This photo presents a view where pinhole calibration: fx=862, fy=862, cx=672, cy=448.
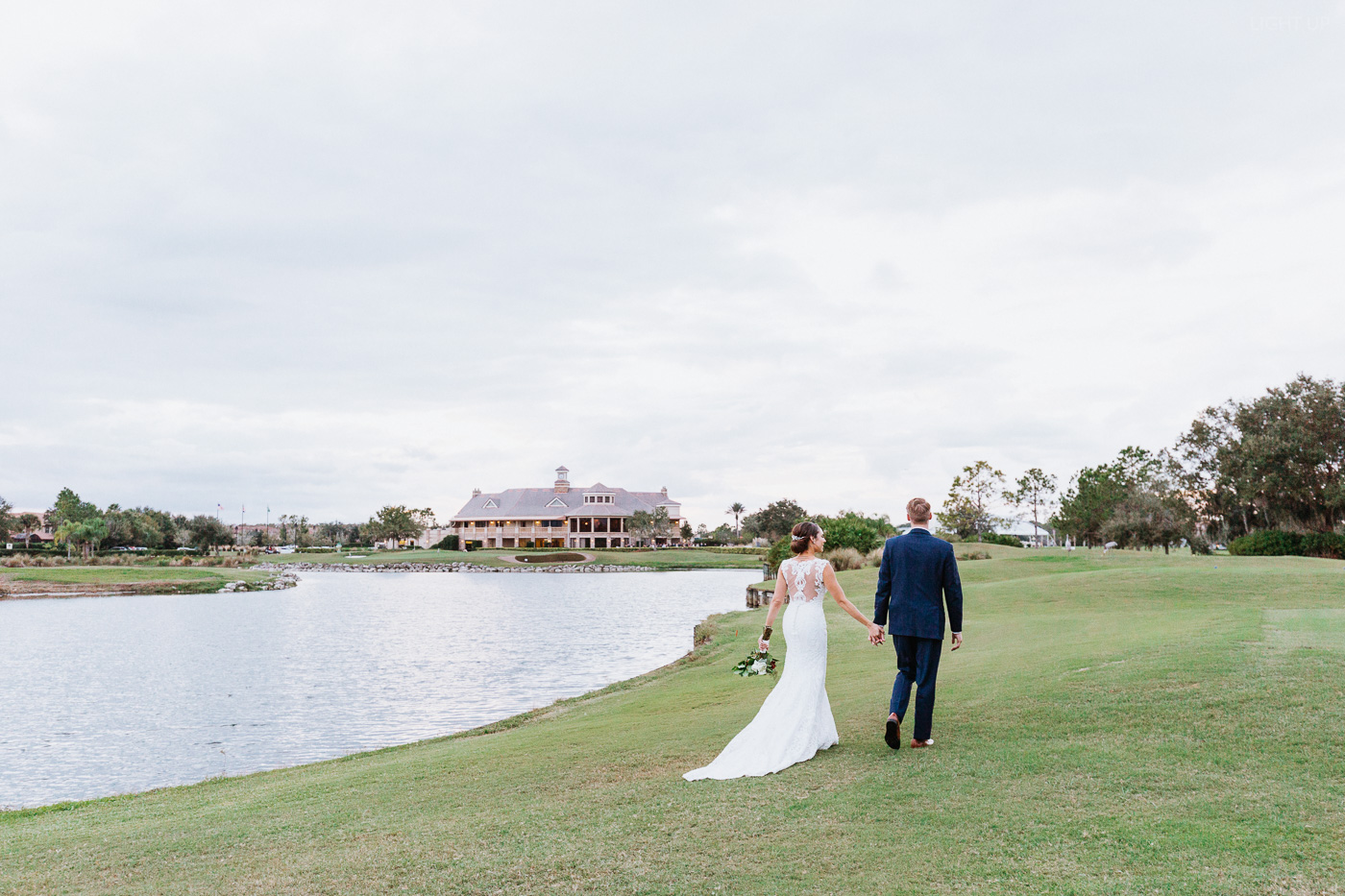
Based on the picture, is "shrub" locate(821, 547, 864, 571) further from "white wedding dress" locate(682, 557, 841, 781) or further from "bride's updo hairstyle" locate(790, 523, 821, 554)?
"bride's updo hairstyle" locate(790, 523, 821, 554)

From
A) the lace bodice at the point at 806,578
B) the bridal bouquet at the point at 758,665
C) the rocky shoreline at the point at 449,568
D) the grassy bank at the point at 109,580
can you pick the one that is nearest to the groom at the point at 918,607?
the lace bodice at the point at 806,578

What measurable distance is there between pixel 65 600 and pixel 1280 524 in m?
82.5

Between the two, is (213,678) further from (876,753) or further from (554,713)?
(876,753)

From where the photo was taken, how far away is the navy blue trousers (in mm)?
8953

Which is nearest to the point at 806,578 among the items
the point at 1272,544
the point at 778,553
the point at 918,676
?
the point at 918,676

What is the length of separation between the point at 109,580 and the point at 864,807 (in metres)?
80.4

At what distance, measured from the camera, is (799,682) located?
29.8ft

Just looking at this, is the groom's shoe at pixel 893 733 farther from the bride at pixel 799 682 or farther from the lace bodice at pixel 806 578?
the lace bodice at pixel 806 578

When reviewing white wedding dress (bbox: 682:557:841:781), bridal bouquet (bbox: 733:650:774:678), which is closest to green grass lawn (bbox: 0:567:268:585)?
bridal bouquet (bbox: 733:650:774:678)

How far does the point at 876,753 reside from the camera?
8859 mm

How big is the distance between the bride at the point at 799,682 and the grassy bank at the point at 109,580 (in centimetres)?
7098

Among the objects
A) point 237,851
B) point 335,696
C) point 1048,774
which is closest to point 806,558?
point 1048,774

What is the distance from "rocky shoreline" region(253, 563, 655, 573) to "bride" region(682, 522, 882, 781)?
9514 centimetres

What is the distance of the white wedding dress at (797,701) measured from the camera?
873cm
